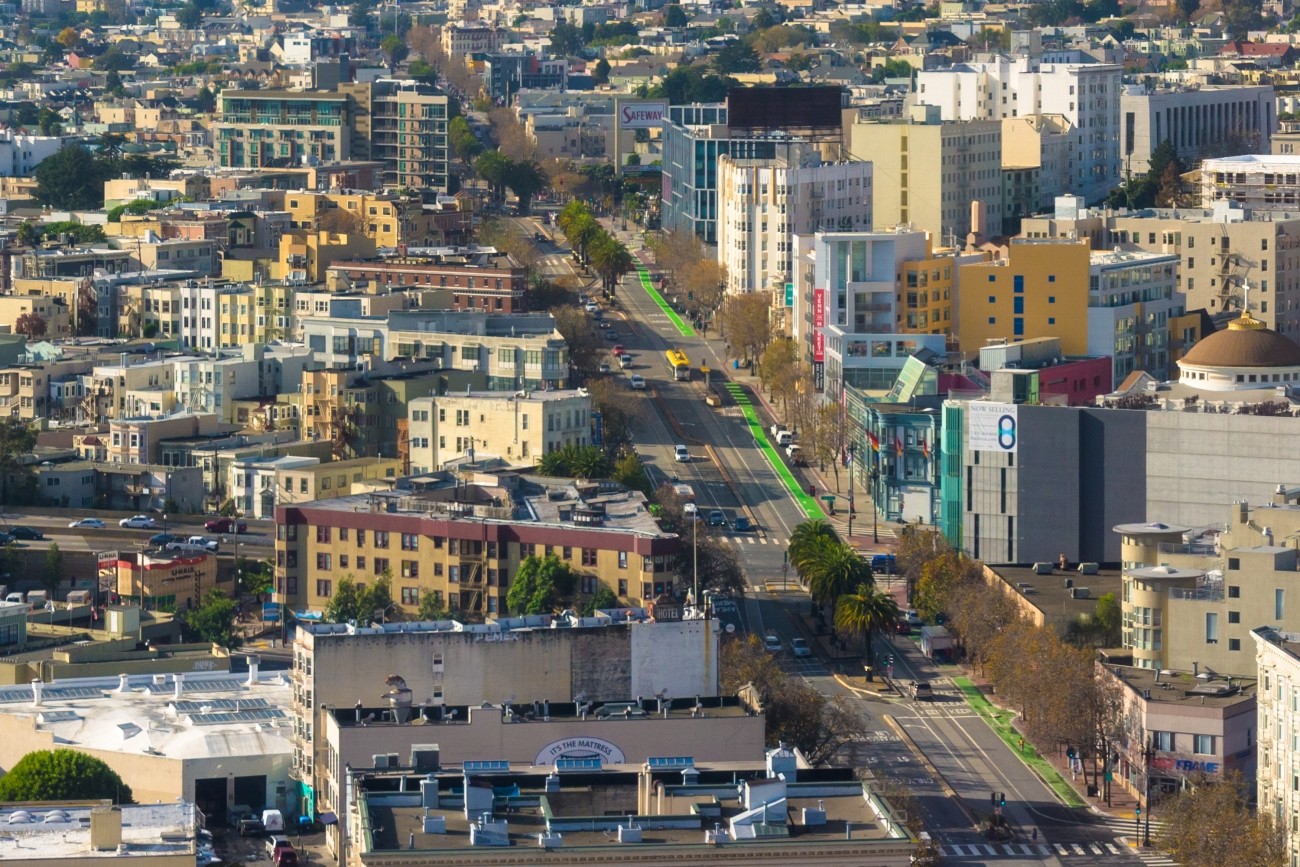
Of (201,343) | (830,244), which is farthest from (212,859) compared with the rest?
(201,343)

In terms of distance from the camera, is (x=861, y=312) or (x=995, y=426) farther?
(x=861, y=312)

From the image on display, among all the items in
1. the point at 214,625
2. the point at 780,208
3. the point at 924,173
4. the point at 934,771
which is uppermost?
the point at 924,173

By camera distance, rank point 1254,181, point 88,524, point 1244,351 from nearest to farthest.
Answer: point 1244,351 < point 88,524 < point 1254,181

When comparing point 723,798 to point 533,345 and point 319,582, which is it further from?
point 533,345

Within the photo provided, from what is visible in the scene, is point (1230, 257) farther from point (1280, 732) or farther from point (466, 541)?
point (1280, 732)

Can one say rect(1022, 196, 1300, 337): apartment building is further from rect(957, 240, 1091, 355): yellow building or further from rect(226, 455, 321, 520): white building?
rect(226, 455, 321, 520): white building

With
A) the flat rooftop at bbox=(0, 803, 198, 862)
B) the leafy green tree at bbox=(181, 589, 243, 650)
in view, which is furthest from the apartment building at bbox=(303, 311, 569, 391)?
the flat rooftop at bbox=(0, 803, 198, 862)

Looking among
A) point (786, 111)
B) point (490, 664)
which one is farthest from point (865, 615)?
point (786, 111)
